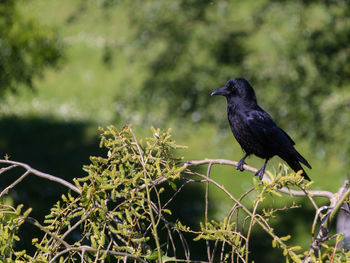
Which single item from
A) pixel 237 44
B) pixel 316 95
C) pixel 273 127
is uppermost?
pixel 237 44

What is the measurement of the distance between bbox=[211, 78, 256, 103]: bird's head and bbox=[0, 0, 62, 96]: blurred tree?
98.8 inches

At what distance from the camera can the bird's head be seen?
3957 mm

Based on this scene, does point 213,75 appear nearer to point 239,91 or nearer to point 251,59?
point 251,59

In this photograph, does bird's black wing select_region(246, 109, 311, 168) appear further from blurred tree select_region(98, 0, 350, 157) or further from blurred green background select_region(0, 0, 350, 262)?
blurred tree select_region(98, 0, 350, 157)

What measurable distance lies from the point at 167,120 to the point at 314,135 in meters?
2.46

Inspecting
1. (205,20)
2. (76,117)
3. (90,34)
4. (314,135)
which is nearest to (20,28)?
(205,20)

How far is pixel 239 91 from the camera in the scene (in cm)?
398

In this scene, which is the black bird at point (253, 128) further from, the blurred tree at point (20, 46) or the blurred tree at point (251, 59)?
the blurred tree at point (251, 59)

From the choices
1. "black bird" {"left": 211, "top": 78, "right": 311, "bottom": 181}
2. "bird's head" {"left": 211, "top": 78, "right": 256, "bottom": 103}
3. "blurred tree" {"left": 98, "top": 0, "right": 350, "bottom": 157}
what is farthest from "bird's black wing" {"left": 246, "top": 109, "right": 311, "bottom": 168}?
"blurred tree" {"left": 98, "top": 0, "right": 350, "bottom": 157}

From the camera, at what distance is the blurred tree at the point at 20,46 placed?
5480 millimetres

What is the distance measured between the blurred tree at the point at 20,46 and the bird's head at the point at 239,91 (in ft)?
8.23

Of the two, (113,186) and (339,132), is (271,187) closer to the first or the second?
(113,186)

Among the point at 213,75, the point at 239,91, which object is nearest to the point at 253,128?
the point at 239,91

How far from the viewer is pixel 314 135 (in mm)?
6848
